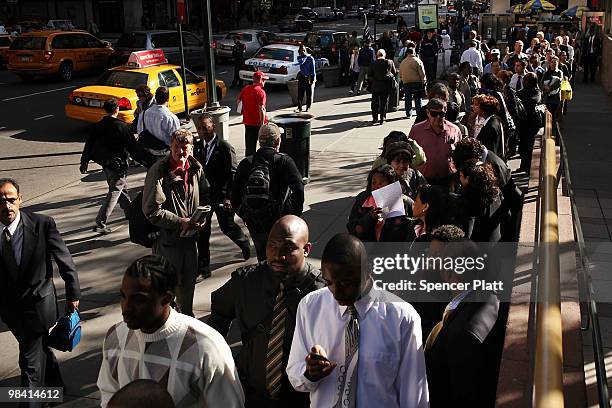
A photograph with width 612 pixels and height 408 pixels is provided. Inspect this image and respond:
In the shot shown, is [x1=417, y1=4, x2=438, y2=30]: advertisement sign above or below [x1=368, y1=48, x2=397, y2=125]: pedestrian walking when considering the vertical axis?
above

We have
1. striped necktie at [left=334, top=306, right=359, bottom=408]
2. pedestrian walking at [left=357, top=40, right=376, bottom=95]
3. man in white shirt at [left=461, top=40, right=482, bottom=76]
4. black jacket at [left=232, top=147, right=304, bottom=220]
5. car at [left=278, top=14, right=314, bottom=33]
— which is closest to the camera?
striped necktie at [left=334, top=306, right=359, bottom=408]

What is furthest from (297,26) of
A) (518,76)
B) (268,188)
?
(268,188)

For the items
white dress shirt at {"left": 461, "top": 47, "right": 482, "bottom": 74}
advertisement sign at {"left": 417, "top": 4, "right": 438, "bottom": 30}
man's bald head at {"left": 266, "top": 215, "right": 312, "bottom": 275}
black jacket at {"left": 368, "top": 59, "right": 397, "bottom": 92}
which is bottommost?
man's bald head at {"left": 266, "top": 215, "right": 312, "bottom": 275}

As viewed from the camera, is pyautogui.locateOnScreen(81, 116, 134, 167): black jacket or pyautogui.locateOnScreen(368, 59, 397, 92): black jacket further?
pyautogui.locateOnScreen(368, 59, 397, 92): black jacket

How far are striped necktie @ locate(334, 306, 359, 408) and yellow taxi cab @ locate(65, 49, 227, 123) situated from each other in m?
13.4

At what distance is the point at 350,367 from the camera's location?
329 cm

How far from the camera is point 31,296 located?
17.1 ft

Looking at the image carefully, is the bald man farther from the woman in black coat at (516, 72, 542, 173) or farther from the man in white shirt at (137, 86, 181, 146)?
the woman in black coat at (516, 72, 542, 173)

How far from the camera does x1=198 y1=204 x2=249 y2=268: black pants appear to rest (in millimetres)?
7897

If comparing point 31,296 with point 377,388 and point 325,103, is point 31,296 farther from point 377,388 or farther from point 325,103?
point 325,103

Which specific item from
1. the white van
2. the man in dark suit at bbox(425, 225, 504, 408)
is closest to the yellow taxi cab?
the man in dark suit at bbox(425, 225, 504, 408)

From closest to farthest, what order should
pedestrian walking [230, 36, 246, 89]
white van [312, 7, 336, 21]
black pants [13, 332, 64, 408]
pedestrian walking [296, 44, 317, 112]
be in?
black pants [13, 332, 64, 408], pedestrian walking [296, 44, 317, 112], pedestrian walking [230, 36, 246, 89], white van [312, 7, 336, 21]

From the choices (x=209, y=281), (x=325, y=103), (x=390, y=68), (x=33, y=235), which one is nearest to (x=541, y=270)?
(x=33, y=235)

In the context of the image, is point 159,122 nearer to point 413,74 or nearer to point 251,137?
point 251,137
